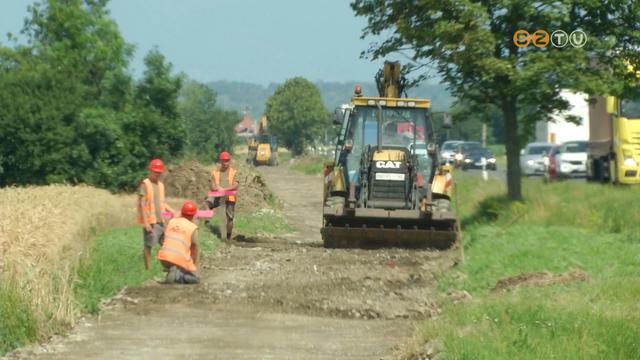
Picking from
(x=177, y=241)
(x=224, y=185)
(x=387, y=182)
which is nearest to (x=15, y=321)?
(x=177, y=241)

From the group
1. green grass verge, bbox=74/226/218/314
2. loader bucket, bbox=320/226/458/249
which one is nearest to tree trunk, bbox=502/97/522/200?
loader bucket, bbox=320/226/458/249

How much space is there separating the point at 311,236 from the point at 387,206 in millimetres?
6633

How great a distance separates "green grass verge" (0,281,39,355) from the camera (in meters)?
11.7

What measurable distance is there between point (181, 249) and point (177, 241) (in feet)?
0.45

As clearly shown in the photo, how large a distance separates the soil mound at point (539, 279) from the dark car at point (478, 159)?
137ft

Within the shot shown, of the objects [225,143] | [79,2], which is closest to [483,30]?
[79,2]

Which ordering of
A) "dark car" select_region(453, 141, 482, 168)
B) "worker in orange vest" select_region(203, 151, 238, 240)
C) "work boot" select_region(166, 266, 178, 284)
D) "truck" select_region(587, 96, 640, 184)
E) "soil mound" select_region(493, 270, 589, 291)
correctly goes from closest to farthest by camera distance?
"soil mound" select_region(493, 270, 589, 291) → "work boot" select_region(166, 266, 178, 284) → "worker in orange vest" select_region(203, 151, 238, 240) → "truck" select_region(587, 96, 640, 184) → "dark car" select_region(453, 141, 482, 168)

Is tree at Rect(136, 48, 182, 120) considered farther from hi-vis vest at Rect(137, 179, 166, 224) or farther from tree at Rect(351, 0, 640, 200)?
hi-vis vest at Rect(137, 179, 166, 224)

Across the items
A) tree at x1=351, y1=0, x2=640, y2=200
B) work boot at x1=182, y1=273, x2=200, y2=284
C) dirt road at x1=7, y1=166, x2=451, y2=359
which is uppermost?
tree at x1=351, y1=0, x2=640, y2=200

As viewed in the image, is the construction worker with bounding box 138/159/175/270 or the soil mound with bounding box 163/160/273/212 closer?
the construction worker with bounding box 138/159/175/270

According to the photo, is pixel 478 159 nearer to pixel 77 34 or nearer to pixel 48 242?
pixel 77 34

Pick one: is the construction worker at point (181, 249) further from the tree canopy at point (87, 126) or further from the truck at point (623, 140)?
the tree canopy at point (87, 126)

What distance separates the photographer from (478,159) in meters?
58.7

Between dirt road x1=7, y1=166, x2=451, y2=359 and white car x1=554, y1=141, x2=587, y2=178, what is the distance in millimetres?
27541
